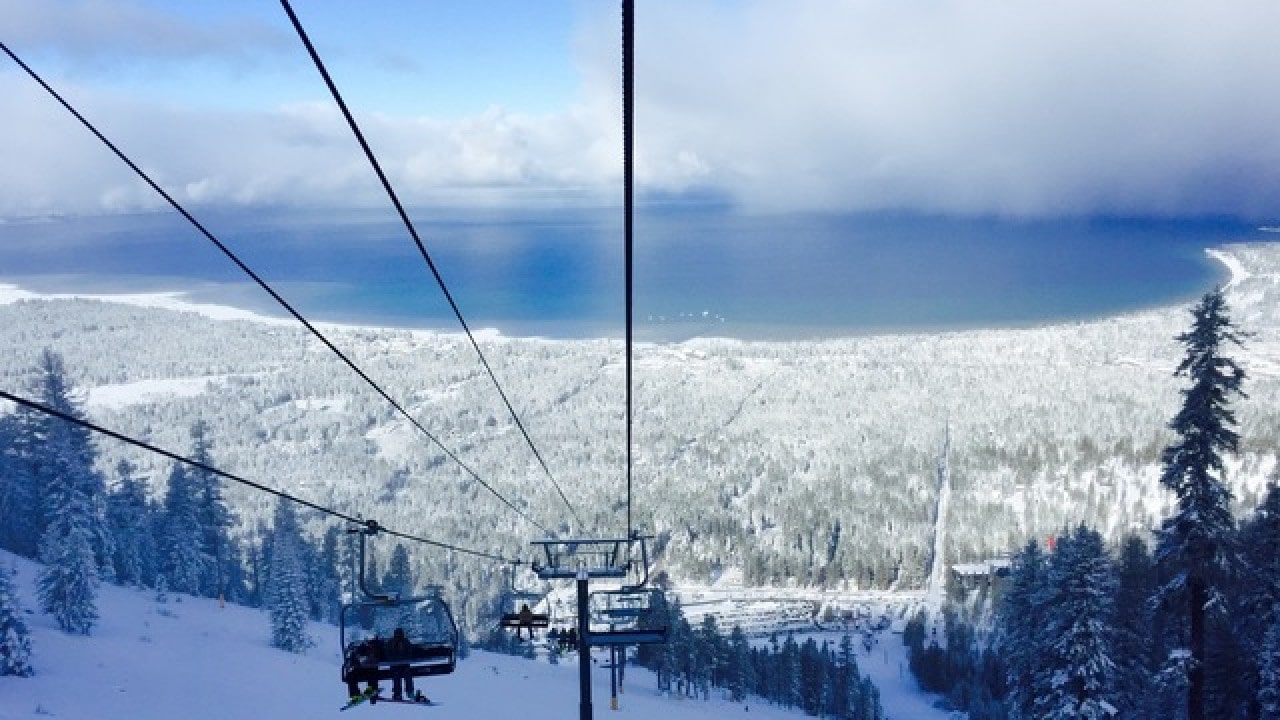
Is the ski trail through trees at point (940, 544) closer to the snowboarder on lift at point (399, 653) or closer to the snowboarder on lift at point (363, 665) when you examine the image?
the snowboarder on lift at point (399, 653)

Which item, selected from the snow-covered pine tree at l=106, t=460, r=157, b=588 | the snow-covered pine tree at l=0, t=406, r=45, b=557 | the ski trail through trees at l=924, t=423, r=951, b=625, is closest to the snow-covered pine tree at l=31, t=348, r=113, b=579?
the snow-covered pine tree at l=106, t=460, r=157, b=588

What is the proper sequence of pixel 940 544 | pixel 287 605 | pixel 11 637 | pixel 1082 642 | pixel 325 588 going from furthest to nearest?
pixel 940 544 → pixel 325 588 → pixel 287 605 → pixel 11 637 → pixel 1082 642

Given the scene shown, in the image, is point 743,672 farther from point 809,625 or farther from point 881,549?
point 881,549

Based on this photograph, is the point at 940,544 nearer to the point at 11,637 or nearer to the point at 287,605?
the point at 287,605

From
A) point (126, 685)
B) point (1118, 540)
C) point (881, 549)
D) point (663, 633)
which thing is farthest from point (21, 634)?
point (1118, 540)

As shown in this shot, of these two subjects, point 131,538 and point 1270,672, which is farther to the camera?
point 131,538

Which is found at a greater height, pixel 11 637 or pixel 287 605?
pixel 11 637

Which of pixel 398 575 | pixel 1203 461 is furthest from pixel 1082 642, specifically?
pixel 398 575

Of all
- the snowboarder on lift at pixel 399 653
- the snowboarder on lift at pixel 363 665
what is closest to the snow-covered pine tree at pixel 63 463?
the snowboarder on lift at pixel 363 665
